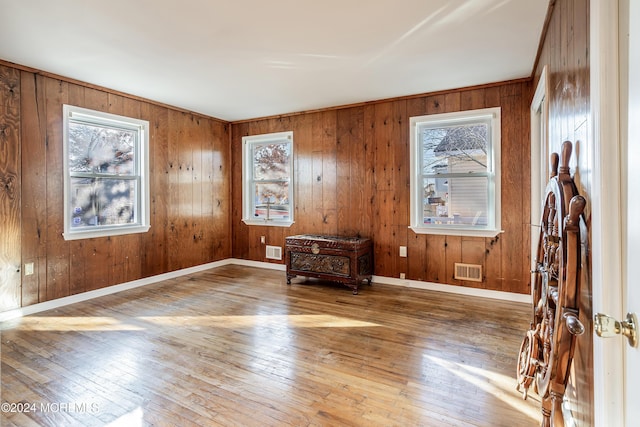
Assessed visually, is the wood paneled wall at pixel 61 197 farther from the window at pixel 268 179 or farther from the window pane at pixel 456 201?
the window pane at pixel 456 201

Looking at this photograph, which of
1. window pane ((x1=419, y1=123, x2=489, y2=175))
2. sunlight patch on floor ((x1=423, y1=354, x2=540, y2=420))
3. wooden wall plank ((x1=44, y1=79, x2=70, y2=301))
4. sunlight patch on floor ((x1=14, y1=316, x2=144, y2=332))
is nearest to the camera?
sunlight patch on floor ((x1=423, y1=354, x2=540, y2=420))

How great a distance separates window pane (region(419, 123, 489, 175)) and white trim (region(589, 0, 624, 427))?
3060 mm

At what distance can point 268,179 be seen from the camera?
567 centimetres

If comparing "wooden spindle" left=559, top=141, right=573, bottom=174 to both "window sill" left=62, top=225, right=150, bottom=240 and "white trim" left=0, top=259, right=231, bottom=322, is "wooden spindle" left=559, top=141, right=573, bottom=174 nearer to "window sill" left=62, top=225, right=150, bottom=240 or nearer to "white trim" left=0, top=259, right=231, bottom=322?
"window sill" left=62, top=225, right=150, bottom=240

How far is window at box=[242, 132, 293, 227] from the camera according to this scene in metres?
5.47

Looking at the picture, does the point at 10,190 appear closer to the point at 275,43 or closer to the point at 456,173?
the point at 275,43

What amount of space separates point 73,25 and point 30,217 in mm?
2060

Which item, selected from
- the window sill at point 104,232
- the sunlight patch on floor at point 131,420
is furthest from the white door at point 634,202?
the window sill at point 104,232

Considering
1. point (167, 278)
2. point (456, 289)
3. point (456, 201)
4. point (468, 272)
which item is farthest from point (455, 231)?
point (167, 278)

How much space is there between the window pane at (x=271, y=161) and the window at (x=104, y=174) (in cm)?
178

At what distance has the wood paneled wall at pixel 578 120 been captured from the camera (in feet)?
4.48

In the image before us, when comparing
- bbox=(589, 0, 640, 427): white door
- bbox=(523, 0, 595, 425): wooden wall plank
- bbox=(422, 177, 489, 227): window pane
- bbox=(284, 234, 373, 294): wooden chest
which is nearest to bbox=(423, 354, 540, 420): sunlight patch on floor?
bbox=(523, 0, 595, 425): wooden wall plank

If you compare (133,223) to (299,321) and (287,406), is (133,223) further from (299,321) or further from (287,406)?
(287,406)

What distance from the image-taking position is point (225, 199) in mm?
5883
